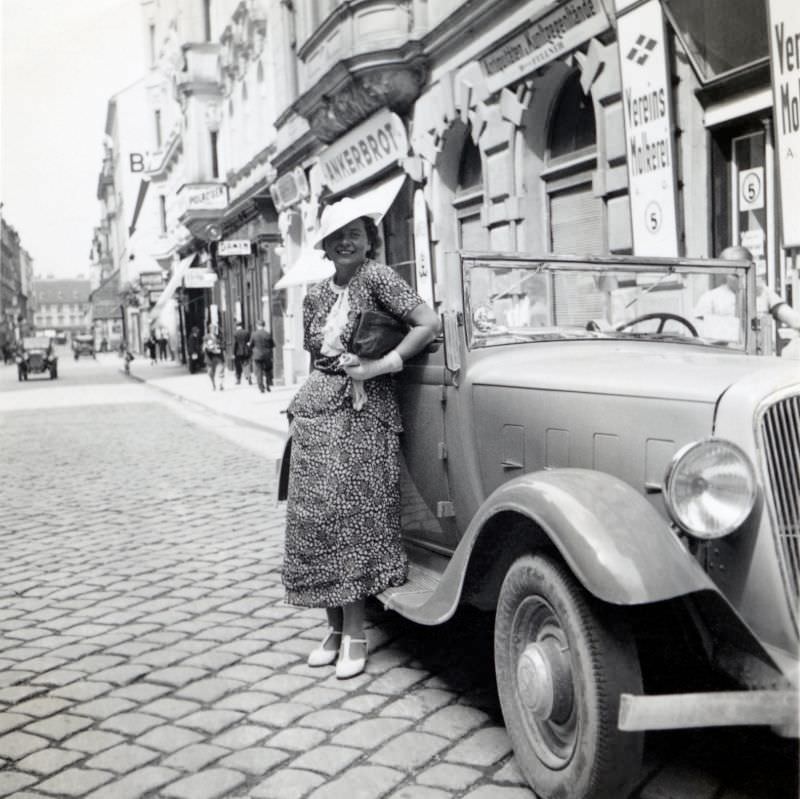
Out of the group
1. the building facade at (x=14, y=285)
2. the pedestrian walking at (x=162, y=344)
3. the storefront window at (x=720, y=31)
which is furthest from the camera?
the pedestrian walking at (x=162, y=344)

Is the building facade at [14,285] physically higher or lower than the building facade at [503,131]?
lower

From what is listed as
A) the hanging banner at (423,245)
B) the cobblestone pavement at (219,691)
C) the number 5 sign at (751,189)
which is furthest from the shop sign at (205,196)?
the cobblestone pavement at (219,691)

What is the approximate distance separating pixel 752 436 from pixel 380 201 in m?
13.4

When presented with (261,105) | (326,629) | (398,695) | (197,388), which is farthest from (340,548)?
(261,105)

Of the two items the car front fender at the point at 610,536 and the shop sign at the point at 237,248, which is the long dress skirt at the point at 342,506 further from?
the shop sign at the point at 237,248

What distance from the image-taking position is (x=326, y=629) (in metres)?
4.47

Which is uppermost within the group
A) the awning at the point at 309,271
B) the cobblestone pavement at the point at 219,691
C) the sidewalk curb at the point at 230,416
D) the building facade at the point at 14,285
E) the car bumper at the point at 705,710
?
the awning at the point at 309,271

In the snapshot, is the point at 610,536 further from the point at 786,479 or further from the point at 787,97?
the point at 787,97

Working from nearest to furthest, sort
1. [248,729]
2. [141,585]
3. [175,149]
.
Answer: [248,729] → [141,585] → [175,149]

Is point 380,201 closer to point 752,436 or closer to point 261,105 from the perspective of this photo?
point 261,105

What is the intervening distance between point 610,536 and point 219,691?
74.8 inches

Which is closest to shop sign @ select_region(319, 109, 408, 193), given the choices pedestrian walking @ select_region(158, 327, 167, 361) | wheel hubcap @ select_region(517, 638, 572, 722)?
wheel hubcap @ select_region(517, 638, 572, 722)

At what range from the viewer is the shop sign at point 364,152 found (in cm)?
1552

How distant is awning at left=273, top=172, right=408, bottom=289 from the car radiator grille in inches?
469
